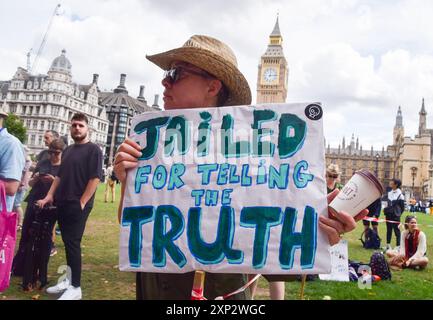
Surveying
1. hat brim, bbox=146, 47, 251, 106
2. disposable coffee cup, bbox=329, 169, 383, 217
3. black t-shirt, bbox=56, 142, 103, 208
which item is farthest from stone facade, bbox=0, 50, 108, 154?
disposable coffee cup, bbox=329, 169, 383, 217

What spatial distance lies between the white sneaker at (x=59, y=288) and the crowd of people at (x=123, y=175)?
1 cm

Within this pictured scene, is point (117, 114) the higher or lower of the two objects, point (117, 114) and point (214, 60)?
the higher

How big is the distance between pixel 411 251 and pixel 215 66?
9003 mm

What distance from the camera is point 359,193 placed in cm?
175

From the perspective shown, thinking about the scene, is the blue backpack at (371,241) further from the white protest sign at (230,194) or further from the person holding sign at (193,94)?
the white protest sign at (230,194)

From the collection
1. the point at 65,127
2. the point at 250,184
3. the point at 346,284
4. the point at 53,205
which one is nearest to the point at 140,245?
the point at 250,184

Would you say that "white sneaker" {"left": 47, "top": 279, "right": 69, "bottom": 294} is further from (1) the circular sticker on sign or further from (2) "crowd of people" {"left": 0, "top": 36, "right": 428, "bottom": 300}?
(1) the circular sticker on sign

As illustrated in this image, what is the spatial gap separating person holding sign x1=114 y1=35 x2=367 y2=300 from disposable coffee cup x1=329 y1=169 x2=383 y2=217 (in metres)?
0.10

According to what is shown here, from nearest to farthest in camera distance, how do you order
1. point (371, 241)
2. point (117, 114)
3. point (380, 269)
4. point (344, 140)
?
point (380, 269) → point (371, 241) → point (117, 114) → point (344, 140)

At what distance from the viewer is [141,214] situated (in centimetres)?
204

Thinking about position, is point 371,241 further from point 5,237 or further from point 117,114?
point 117,114

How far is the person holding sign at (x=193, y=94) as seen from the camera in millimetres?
1998

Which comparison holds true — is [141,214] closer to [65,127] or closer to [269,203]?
[269,203]

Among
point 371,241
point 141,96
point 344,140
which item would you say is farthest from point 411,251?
point 344,140
